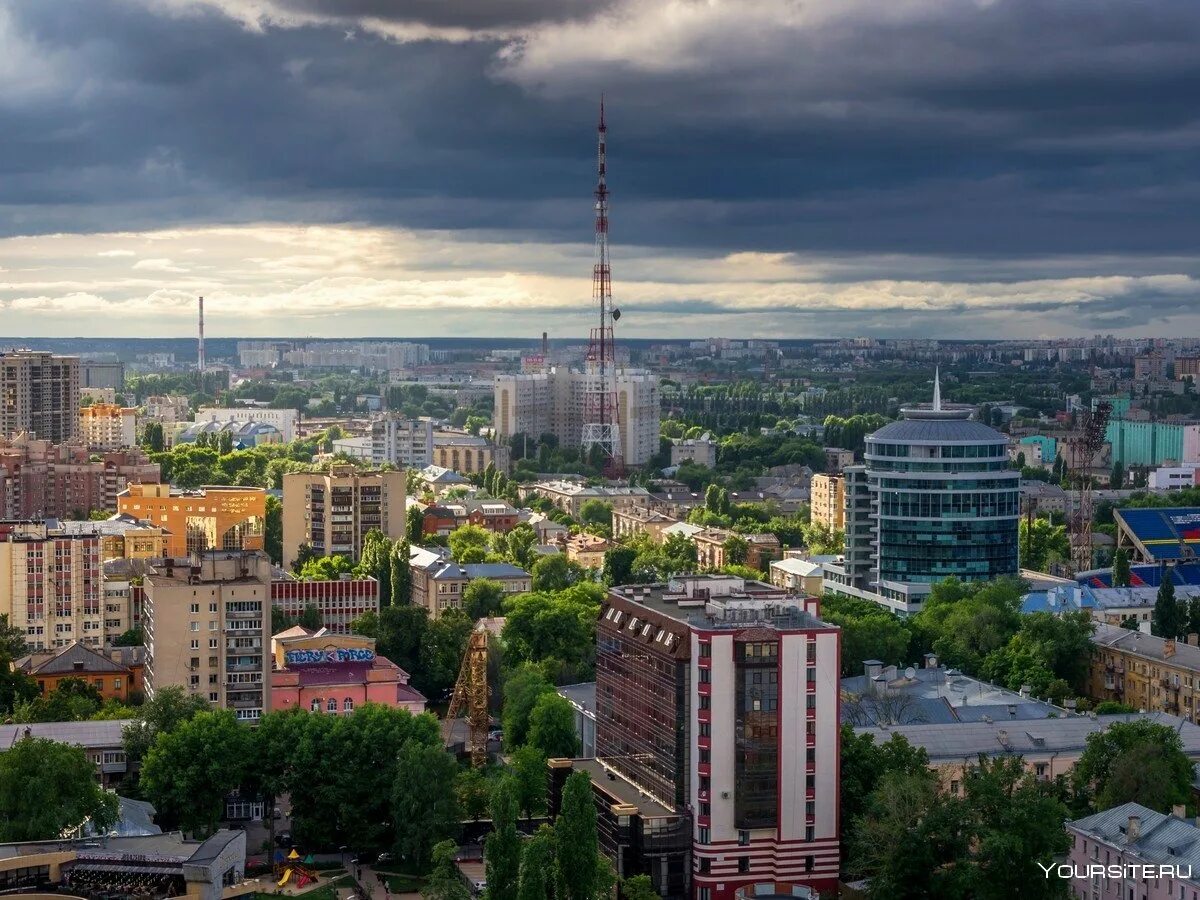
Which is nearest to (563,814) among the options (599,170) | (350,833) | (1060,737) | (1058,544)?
(350,833)

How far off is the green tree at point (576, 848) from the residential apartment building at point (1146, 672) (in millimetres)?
19160

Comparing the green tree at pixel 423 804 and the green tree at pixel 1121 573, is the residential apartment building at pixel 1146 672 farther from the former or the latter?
the green tree at pixel 423 804

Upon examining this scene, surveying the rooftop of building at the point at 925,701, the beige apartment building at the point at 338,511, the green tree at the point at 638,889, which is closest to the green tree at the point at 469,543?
the beige apartment building at the point at 338,511

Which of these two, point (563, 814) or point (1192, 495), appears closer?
point (563, 814)

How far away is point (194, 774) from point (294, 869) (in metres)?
2.64

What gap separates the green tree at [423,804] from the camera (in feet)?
110

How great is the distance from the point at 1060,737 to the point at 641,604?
8.71 metres

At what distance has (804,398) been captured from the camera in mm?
184000

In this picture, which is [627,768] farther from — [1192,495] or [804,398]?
[804,398]

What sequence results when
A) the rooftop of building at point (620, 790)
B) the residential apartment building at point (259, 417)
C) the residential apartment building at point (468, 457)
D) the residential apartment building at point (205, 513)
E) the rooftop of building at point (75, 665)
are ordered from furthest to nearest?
the residential apartment building at point (259, 417) → the residential apartment building at point (468, 457) → the residential apartment building at point (205, 513) → the rooftop of building at point (75, 665) → the rooftop of building at point (620, 790)

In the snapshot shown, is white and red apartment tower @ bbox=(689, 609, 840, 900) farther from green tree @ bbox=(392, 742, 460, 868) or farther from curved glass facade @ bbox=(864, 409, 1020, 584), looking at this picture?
curved glass facade @ bbox=(864, 409, 1020, 584)

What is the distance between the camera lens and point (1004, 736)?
36188mm

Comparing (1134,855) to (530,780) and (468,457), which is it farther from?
(468,457)

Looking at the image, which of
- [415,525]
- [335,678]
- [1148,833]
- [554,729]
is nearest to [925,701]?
[554,729]
